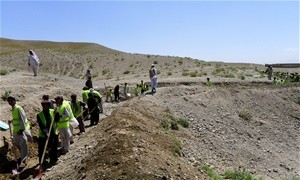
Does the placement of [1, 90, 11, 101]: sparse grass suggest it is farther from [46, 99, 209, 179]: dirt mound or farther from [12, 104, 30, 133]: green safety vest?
[12, 104, 30, 133]: green safety vest

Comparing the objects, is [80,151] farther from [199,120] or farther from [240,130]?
[240,130]

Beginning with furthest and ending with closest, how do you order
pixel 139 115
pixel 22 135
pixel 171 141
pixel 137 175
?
pixel 139 115
pixel 171 141
pixel 22 135
pixel 137 175

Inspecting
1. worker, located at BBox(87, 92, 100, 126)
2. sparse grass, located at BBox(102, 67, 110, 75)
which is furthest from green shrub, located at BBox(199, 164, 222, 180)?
sparse grass, located at BBox(102, 67, 110, 75)

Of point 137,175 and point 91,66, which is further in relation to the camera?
point 91,66

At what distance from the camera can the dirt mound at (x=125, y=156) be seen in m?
9.16

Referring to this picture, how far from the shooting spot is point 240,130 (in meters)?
20.1

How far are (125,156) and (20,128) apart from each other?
287cm

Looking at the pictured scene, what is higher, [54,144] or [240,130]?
[54,144]

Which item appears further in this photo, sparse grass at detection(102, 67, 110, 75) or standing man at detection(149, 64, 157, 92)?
sparse grass at detection(102, 67, 110, 75)

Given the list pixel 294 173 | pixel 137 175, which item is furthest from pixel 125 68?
pixel 137 175

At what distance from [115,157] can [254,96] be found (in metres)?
18.6

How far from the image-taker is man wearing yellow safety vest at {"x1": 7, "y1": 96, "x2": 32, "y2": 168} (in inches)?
406

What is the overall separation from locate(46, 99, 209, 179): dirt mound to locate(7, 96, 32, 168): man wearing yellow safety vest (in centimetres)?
91

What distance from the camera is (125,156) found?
9656 millimetres
